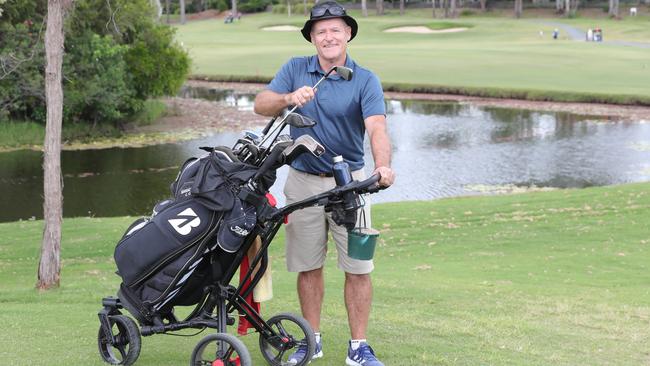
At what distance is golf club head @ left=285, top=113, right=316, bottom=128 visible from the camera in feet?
17.2

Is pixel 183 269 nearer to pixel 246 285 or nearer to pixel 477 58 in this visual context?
pixel 246 285

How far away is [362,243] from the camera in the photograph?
206 inches

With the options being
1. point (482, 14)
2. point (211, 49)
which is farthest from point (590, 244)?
point (482, 14)

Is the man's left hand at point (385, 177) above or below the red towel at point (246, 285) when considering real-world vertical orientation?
above

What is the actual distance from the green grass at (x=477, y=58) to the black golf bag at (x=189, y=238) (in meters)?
36.7

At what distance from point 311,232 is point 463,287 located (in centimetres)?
448

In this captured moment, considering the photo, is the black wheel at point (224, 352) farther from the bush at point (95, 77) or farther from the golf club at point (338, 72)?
the bush at point (95, 77)

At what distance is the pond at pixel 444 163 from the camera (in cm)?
2303

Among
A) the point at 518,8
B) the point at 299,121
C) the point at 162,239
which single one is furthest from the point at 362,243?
the point at 518,8

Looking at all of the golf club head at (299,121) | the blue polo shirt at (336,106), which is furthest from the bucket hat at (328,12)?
the golf club head at (299,121)

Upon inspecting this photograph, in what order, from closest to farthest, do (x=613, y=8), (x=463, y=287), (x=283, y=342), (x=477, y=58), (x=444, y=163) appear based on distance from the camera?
1. (x=283, y=342)
2. (x=463, y=287)
3. (x=444, y=163)
4. (x=477, y=58)
5. (x=613, y=8)

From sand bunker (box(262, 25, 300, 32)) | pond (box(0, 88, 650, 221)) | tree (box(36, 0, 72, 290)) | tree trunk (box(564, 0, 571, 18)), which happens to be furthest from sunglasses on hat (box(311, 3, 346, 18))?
tree trunk (box(564, 0, 571, 18))

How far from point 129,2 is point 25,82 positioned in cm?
563

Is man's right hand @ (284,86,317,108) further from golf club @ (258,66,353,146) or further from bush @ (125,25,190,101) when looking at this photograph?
bush @ (125,25,190,101)
